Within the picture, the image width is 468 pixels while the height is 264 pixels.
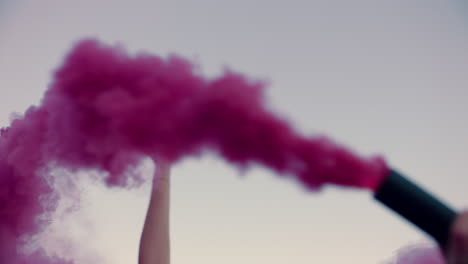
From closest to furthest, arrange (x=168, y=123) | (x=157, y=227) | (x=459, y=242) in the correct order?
1. (x=459, y=242)
2. (x=168, y=123)
3. (x=157, y=227)

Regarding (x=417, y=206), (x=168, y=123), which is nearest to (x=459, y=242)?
(x=417, y=206)

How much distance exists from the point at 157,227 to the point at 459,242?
7.86 feet

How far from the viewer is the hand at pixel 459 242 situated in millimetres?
1740

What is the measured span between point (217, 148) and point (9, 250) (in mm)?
4149

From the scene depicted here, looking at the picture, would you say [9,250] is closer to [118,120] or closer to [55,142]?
[55,142]

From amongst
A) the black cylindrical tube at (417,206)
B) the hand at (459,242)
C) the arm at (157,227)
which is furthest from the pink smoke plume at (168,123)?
the hand at (459,242)

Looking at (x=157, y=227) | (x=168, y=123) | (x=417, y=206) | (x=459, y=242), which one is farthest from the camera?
(x=157, y=227)

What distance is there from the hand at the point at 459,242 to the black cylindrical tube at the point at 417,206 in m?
0.05

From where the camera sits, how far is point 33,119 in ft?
14.8

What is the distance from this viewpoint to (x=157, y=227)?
336 centimetres

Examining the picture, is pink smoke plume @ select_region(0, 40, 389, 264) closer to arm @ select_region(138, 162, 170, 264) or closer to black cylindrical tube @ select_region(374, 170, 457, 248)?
black cylindrical tube @ select_region(374, 170, 457, 248)

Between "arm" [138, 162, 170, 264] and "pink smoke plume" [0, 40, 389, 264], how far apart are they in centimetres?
34

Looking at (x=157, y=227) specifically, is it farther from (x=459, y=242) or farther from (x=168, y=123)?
(x=459, y=242)

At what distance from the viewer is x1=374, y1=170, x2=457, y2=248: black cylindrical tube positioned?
1919 millimetres
